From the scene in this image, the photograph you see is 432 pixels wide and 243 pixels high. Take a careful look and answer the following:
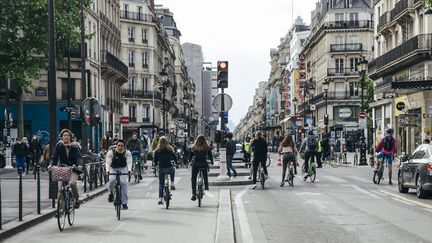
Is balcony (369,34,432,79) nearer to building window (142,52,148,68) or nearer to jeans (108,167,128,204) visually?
jeans (108,167,128,204)

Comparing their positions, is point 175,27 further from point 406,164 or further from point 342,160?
point 406,164

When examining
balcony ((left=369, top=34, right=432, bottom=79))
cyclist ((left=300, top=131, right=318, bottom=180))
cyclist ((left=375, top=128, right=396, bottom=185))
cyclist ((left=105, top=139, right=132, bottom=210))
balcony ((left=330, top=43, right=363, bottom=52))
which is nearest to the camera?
cyclist ((left=105, top=139, right=132, bottom=210))

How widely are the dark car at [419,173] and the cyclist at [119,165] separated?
7620 mm

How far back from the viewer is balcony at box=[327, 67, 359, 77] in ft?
335

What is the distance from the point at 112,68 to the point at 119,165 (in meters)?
49.9

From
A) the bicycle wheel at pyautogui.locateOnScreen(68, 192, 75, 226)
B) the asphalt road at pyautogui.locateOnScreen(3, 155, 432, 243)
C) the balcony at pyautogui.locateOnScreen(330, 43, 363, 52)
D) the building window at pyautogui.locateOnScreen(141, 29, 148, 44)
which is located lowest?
the asphalt road at pyautogui.locateOnScreen(3, 155, 432, 243)

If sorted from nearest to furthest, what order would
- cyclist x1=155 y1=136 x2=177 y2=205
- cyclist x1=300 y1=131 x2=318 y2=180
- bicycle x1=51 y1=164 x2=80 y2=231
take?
bicycle x1=51 y1=164 x2=80 y2=231 → cyclist x1=155 y1=136 x2=177 y2=205 → cyclist x1=300 y1=131 x2=318 y2=180

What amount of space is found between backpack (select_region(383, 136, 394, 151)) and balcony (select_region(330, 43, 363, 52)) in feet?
253

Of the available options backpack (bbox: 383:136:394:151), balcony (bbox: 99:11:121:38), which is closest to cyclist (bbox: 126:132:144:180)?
backpack (bbox: 383:136:394:151)

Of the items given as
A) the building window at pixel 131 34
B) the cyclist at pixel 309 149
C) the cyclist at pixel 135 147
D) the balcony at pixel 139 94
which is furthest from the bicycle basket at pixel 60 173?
the building window at pixel 131 34

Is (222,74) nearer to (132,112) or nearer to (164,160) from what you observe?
(164,160)

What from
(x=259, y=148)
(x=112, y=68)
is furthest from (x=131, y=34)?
(x=259, y=148)

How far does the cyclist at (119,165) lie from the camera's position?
1639 cm

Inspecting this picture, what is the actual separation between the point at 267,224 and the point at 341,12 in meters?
92.3
